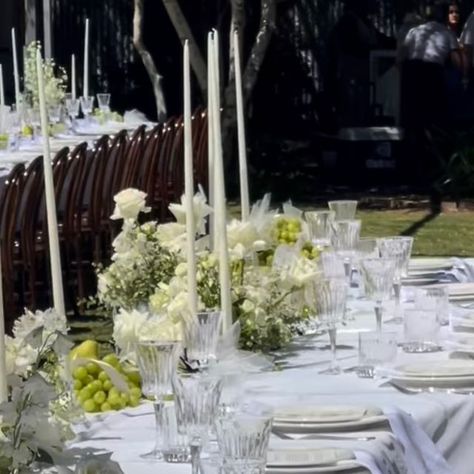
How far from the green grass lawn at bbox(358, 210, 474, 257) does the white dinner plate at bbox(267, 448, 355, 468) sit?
7.90 m

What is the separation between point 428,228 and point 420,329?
815cm

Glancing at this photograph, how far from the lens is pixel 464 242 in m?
11.4

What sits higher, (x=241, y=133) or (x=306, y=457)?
(x=241, y=133)

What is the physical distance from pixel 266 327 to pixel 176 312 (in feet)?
1.33

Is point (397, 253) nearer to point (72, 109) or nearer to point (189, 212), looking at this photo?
point (189, 212)

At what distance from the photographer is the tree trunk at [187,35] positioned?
45.1ft

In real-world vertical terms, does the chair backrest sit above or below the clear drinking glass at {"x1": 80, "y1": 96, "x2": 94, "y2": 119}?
below

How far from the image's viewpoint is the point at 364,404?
11.3 ft

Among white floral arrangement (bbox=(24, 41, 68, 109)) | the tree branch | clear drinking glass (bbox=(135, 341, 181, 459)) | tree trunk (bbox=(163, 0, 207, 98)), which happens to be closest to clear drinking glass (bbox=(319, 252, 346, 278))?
clear drinking glass (bbox=(135, 341, 181, 459))

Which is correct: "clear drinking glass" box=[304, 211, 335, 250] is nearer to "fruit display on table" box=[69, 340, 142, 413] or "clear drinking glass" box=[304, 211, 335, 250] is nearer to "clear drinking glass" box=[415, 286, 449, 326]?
"clear drinking glass" box=[415, 286, 449, 326]

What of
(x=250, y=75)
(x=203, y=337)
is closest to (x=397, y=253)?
(x=203, y=337)

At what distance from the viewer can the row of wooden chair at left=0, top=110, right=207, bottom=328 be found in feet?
24.5

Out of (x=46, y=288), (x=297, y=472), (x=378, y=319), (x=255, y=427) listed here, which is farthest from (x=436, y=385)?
(x=46, y=288)

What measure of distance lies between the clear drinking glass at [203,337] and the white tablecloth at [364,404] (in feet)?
0.34
